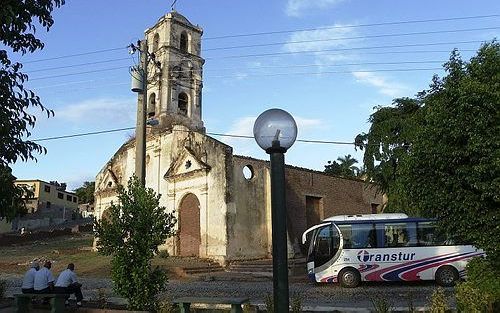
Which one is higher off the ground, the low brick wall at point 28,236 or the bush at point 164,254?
the low brick wall at point 28,236

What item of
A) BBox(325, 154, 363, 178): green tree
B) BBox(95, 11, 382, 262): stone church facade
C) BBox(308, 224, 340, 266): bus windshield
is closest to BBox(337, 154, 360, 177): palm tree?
BBox(325, 154, 363, 178): green tree

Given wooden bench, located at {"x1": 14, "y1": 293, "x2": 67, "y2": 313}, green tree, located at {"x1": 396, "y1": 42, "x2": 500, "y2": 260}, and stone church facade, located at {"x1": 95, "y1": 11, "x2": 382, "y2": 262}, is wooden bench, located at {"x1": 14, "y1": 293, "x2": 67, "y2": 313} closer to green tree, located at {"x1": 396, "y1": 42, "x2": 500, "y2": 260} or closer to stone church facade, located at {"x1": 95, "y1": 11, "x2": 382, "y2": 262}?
green tree, located at {"x1": 396, "y1": 42, "x2": 500, "y2": 260}

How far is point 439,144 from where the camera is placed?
1000cm

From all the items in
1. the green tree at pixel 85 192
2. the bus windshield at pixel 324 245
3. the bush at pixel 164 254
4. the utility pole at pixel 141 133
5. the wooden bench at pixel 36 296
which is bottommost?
the wooden bench at pixel 36 296

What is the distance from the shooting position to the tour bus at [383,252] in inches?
686

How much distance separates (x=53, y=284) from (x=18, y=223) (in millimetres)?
54216

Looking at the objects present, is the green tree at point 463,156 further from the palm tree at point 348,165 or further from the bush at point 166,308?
the palm tree at point 348,165

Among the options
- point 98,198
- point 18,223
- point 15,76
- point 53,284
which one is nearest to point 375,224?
point 53,284

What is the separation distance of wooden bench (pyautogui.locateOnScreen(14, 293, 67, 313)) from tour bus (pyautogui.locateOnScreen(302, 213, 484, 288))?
10284 millimetres

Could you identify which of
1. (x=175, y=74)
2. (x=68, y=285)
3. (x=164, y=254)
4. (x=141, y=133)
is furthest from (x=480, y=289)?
(x=175, y=74)

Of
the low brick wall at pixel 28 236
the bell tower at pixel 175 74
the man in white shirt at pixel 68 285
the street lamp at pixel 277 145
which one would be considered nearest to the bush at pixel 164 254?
the bell tower at pixel 175 74

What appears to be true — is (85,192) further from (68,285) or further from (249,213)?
(68,285)

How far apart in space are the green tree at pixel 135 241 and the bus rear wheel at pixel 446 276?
10909 millimetres

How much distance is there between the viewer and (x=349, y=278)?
17.7 meters
